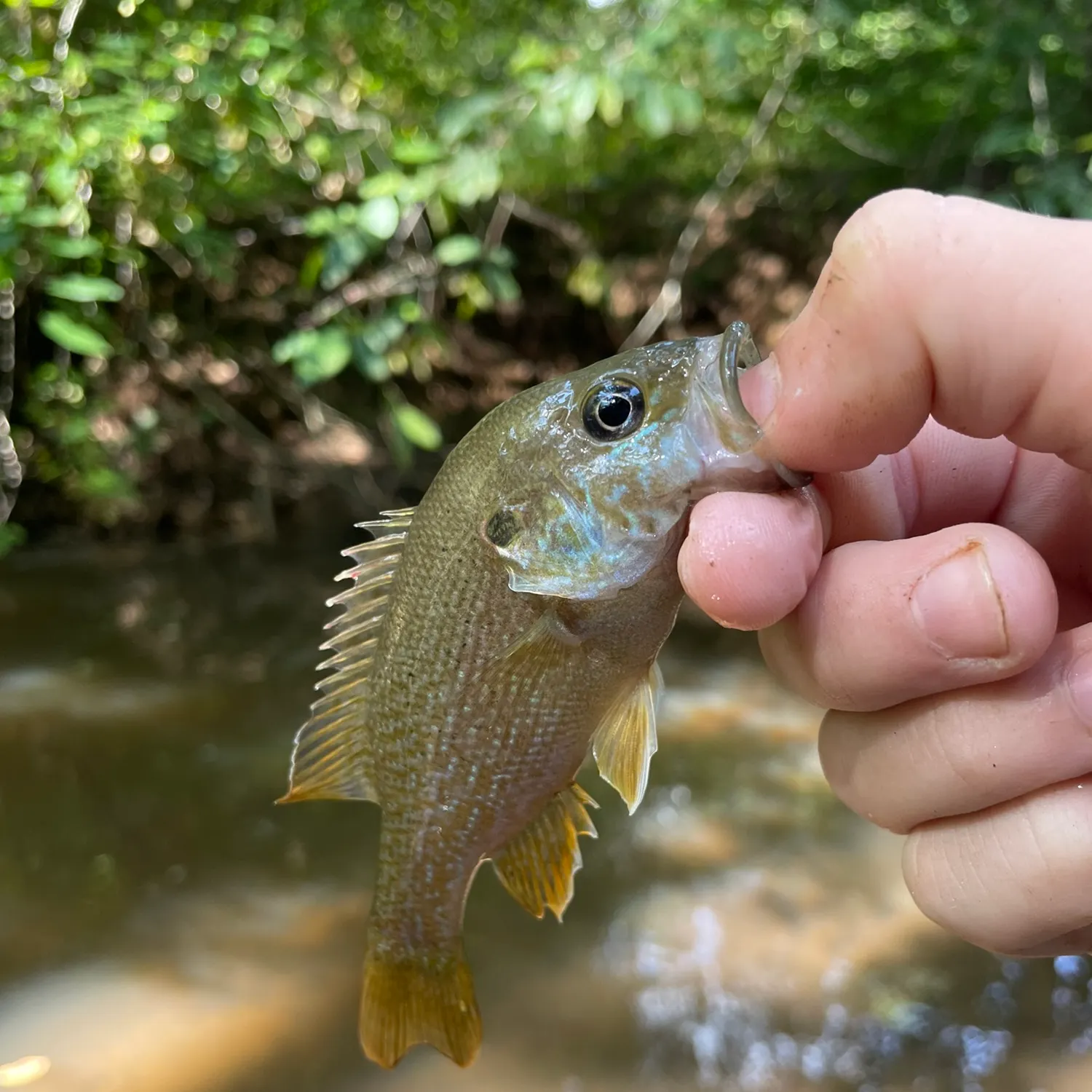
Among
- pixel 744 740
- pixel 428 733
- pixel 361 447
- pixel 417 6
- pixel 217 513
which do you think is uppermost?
pixel 417 6

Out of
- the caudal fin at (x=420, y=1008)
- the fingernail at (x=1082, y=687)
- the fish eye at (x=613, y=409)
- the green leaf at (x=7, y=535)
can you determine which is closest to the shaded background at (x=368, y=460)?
the green leaf at (x=7, y=535)

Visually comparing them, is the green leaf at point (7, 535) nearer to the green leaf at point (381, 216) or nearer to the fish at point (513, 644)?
the green leaf at point (381, 216)

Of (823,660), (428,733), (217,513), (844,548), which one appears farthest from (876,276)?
(217,513)

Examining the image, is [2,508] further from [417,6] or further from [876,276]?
[876,276]

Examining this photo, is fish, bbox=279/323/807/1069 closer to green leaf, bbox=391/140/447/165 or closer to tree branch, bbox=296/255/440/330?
green leaf, bbox=391/140/447/165

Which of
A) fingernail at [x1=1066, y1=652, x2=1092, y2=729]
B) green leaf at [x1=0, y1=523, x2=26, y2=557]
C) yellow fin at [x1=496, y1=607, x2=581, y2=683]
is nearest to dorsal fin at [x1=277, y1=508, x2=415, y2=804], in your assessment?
yellow fin at [x1=496, y1=607, x2=581, y2=683]

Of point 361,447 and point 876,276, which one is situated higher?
point 876,276

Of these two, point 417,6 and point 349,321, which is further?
point 417,6
